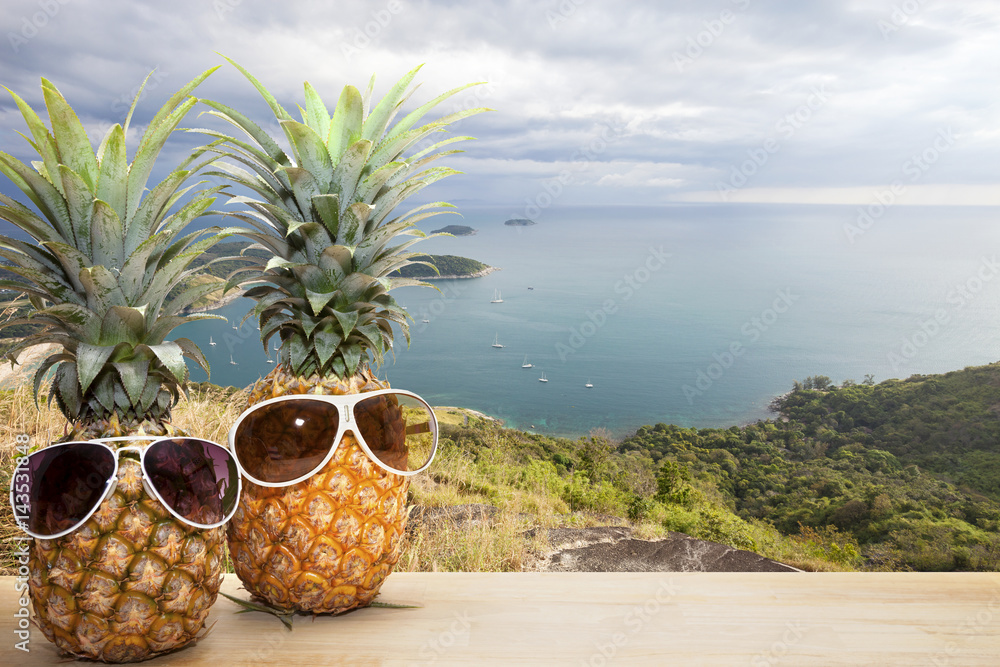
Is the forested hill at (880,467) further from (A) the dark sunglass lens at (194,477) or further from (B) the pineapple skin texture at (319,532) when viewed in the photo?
(A) the dark sunglass lens at (194,477)

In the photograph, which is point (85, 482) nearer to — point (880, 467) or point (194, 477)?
point (194, 477)

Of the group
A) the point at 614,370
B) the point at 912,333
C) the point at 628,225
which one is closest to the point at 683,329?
the point at 614,370

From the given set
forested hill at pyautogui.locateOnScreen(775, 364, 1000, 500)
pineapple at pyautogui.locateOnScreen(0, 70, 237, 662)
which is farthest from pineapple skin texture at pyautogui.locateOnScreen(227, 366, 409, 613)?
forested hill at pyautogui.locateOnScreen(775, 364, 1000, 500)

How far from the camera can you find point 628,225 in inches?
5113

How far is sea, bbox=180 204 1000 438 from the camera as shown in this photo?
3788 cm

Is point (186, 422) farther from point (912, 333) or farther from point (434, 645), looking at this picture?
point (912, 333)

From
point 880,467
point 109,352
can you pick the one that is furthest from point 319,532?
point 880,467

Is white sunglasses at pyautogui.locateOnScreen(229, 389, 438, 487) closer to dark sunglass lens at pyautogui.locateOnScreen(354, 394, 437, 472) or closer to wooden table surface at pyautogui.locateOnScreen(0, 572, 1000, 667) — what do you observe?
dark sunglass lens at pyautogui.locateOnScreen(354, 394, 437, 472)

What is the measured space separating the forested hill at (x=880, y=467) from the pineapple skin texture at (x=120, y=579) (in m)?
7.51

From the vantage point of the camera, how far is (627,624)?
4.26ft

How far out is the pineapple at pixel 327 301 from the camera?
1.31 metres

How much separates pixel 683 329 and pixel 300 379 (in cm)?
6053

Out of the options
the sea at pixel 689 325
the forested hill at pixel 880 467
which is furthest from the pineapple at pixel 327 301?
the sea at pixel 689 325

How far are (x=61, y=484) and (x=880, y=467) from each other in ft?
72.3
